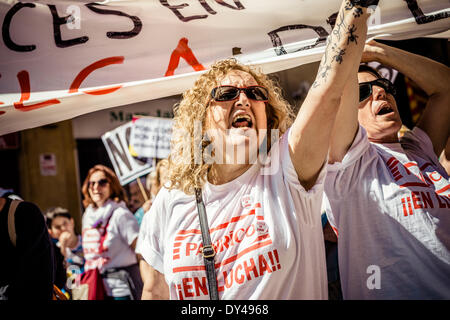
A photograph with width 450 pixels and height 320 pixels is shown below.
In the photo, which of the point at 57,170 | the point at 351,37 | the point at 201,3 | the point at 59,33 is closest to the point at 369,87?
the point at 351,37

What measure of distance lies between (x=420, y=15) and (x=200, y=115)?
1293 mm

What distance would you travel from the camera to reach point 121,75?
93.1 inches

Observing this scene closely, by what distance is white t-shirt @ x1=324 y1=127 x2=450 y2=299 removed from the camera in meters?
1.79

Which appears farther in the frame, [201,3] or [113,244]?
[113,244]

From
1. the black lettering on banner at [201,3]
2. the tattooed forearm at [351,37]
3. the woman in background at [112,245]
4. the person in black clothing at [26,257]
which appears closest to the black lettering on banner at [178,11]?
the black lettering on banner at [201,3]

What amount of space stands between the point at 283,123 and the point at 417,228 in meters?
0.82

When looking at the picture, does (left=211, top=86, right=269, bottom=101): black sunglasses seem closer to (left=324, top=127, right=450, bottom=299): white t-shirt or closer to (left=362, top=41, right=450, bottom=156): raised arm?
(left=324, top=127, right=450, bottom=299): white t-shirt

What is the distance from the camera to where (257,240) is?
Result: 5.49 ft

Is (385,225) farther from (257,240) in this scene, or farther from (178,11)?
(178,11)

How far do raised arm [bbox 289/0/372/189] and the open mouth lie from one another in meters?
0.35

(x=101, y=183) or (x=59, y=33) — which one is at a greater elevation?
(x=59, y=33)

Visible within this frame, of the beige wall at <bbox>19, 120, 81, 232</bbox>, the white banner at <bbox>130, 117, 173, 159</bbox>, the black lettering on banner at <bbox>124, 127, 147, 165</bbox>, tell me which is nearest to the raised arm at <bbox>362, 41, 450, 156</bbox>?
the white banner at <bbox>130, 117, 173, 159</bbox>

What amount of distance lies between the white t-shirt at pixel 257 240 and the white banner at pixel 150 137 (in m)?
3.79
